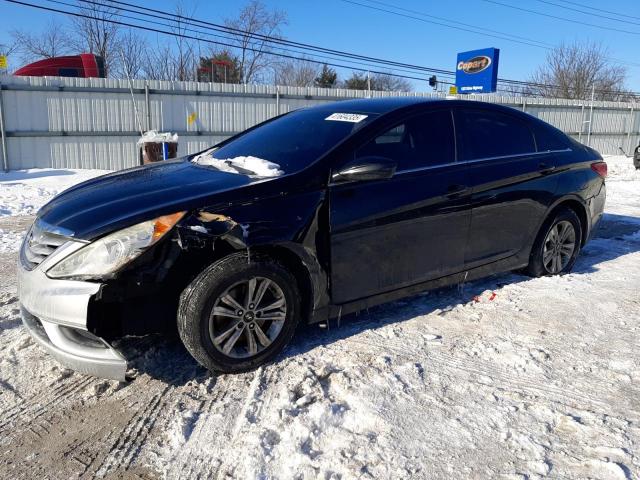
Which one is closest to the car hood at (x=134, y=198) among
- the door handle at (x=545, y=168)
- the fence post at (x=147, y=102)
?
the door handle at (x=545, y=168)

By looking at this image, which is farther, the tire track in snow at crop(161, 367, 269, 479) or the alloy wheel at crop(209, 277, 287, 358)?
the alloy wheel at crop(209, 277, 287, 358)

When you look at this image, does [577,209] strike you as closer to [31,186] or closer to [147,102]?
[31,186]

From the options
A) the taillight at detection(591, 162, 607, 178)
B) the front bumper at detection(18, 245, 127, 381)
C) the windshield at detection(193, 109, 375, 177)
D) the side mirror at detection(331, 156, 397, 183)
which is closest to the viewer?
the front bumper at detection(18, 245, 127, 381)

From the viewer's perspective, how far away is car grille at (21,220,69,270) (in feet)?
9.13

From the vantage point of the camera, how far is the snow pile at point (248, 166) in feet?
10.6

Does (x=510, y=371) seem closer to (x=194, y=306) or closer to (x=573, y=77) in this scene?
(x=194, y=306)

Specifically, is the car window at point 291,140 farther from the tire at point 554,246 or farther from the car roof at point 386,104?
the tire at point 554,246

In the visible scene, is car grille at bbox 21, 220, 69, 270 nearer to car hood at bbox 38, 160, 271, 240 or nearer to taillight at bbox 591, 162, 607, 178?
car hood at bbox 38, 160, 271, 240

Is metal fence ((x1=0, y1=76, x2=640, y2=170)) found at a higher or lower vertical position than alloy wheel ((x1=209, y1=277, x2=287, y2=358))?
higher

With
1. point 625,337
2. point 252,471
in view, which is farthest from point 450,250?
point 252,471

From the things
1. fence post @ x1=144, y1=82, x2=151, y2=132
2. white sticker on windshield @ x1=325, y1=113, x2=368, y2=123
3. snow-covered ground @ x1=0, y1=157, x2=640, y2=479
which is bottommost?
snow-covered ground @ x1=0, y1=157, x2=640, y2=479

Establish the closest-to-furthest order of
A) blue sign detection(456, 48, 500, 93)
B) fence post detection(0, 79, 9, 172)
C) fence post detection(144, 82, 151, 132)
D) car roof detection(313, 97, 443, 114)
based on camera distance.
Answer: car roof detection(313, 97, 443, 114), fence post detection(0, 79, 9, 172), fence post detection(144, 82, 151, 132), blue sign detection(456, 48, 500, 93)

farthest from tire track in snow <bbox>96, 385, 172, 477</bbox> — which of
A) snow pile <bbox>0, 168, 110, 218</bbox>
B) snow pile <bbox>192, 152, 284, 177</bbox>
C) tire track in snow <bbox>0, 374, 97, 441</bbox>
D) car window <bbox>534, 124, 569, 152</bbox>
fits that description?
snow pile <bbox>0, 168, 110, 218</bbox>

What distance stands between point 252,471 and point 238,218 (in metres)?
1.31
